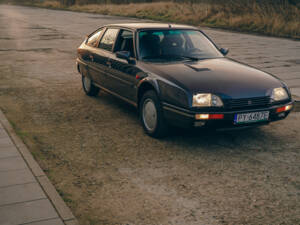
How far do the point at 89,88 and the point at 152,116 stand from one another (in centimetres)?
296

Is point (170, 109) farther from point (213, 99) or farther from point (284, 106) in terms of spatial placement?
point (284, 106)

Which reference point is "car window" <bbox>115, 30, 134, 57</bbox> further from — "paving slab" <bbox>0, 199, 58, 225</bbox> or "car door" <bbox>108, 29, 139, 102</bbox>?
"paving slab" <bbox>0, 199, 58, 225</bbox>

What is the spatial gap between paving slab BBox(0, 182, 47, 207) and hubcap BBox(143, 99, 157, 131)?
2.19 m

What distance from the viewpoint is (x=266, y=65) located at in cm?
1271

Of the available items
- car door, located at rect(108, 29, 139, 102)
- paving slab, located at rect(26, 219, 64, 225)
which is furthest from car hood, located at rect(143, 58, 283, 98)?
paving slab, located at rect(26, 219, 64, 225)

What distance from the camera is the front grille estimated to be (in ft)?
18.0

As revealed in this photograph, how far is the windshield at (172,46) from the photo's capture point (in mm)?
6691

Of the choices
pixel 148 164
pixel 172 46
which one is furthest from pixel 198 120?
pixel 172 46

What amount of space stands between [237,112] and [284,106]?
871 millimetres

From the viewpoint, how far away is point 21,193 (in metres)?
4.24

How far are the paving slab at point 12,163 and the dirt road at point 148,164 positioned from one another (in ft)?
0.92

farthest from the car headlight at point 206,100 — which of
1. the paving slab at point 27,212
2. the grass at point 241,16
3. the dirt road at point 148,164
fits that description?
the grass at point 241,16

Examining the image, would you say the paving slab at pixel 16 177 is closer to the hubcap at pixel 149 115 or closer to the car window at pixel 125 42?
the hubcap at pixel 149 115

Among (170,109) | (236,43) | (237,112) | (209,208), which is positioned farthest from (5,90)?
(236,43)
